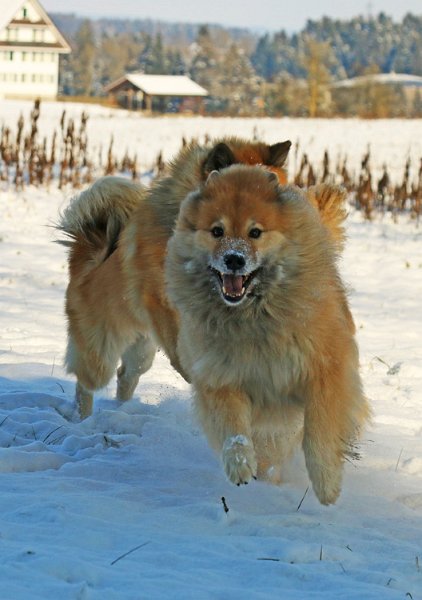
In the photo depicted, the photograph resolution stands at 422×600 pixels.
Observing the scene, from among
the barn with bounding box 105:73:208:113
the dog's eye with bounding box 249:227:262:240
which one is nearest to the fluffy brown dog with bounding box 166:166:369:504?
the dog's eye with bounding box 249:227:262:240

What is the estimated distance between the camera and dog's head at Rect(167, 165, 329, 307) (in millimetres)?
3699

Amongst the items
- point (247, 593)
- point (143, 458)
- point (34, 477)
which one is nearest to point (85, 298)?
point (143, 458)

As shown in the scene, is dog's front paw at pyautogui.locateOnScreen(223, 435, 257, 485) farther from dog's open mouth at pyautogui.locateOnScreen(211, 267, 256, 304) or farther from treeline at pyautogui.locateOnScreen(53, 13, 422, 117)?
treeline at pyautogui.locateOnScreen(53, 13, 422, 117)

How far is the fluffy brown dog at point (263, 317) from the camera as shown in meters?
3.74

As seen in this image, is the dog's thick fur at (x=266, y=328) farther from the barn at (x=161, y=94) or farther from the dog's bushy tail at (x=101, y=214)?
the barn at (x=161, y=94)

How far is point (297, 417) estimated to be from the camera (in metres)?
4.04

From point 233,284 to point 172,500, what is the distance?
0.91m

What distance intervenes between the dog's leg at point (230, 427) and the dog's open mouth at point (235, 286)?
0.38 metres

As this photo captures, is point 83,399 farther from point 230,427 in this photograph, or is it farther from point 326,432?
point 326,432

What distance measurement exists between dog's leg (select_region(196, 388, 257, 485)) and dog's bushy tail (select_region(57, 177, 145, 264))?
1.90 m

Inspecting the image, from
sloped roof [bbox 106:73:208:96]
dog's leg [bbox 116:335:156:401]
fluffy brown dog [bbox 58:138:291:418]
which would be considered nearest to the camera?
fluffy brown dog [bbox 58:138:291:418]

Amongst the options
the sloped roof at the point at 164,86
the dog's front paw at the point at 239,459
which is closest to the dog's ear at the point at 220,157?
the dog's front paw at the point at 239,459

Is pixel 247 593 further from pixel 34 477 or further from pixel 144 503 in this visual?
pixel 34 477

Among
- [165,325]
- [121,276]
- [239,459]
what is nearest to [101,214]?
[121,276]
